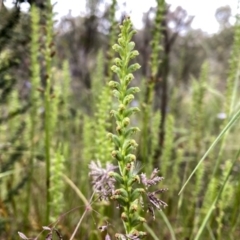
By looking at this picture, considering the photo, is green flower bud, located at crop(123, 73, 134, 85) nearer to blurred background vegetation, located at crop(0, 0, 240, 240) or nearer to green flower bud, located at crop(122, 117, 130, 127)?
green flower bud, located at crop(122, 117, 130, 127)

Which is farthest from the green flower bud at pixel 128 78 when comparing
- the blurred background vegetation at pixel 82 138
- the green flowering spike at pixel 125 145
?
the blurred background vegetation at pixel 82 138

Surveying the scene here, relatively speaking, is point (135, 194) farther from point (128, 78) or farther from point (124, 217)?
point (128, 78)

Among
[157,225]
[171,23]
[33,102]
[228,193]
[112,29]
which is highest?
[171,23]

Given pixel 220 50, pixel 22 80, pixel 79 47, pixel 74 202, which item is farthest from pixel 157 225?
pixel 220 50

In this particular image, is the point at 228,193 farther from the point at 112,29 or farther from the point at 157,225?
the point at 157,225

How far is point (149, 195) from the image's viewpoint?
902 millimetres

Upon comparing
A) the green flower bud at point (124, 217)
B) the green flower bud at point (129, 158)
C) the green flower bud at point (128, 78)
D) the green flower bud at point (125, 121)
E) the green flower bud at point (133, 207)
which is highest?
the green flower bud at point (128, 78)

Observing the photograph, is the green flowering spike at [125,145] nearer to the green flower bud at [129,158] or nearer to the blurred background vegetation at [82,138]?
the green flower bud at [129,158]

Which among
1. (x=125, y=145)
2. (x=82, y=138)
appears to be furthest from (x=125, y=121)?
(x=82, y=138)

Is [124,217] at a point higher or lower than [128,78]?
lower

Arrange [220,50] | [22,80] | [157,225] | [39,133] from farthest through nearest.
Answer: [220,50] → [22,80] → [39,133] → [157,225]

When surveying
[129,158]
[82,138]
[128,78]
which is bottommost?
[82,138]

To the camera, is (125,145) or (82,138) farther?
(82,138)

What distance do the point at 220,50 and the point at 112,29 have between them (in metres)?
7.15
